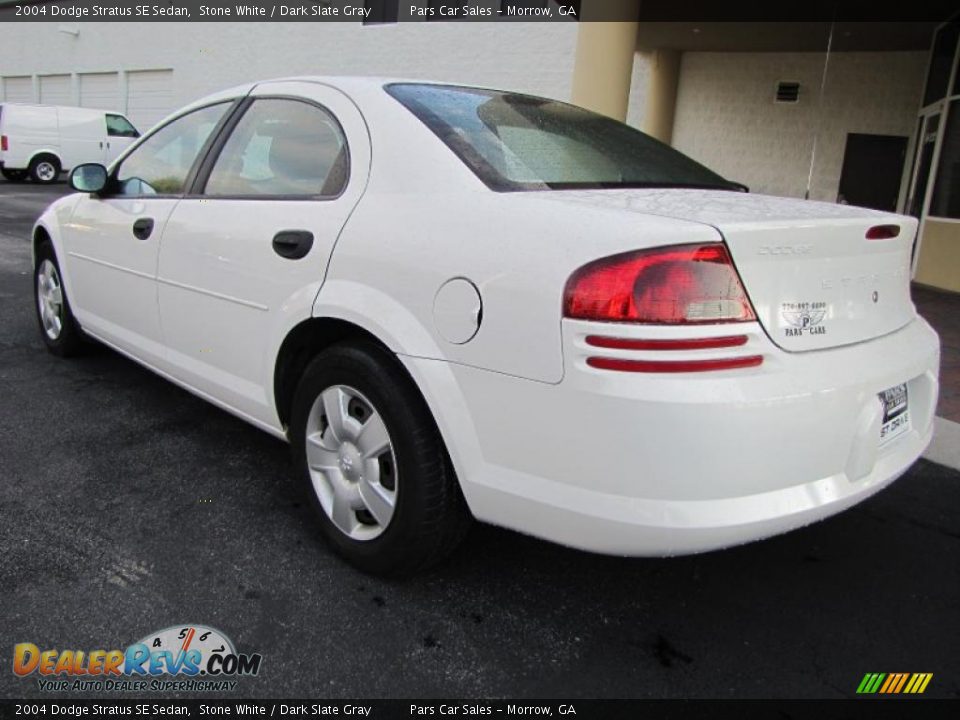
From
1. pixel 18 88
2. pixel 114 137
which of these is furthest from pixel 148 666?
pixel 18 88

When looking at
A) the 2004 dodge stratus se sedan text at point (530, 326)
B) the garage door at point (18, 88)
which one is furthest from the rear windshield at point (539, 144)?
the garage door at point (18, 88)

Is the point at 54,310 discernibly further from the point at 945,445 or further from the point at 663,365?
the point at 945,445

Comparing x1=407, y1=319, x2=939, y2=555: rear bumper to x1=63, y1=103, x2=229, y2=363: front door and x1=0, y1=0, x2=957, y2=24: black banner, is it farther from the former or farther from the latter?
x1=0, y1=0, x2=957, y2=24: black banner

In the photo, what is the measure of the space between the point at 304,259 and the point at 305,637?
1.17 m

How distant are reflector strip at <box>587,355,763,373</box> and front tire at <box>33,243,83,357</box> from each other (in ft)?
11.6

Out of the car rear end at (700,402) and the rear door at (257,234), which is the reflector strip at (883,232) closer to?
the car rear end at (700,402)

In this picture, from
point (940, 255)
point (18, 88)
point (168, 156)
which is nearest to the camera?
point (168, 156)

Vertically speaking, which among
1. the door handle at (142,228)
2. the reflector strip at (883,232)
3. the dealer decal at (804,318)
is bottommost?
the door handle at (142,228)

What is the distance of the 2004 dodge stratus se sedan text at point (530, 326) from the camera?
1797 millimetres

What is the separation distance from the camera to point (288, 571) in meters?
2.46

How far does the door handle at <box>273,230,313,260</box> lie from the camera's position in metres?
2.50

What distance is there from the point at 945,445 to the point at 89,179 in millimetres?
4359

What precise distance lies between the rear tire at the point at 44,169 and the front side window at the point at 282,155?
17769mm

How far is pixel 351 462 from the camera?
2.41 m
